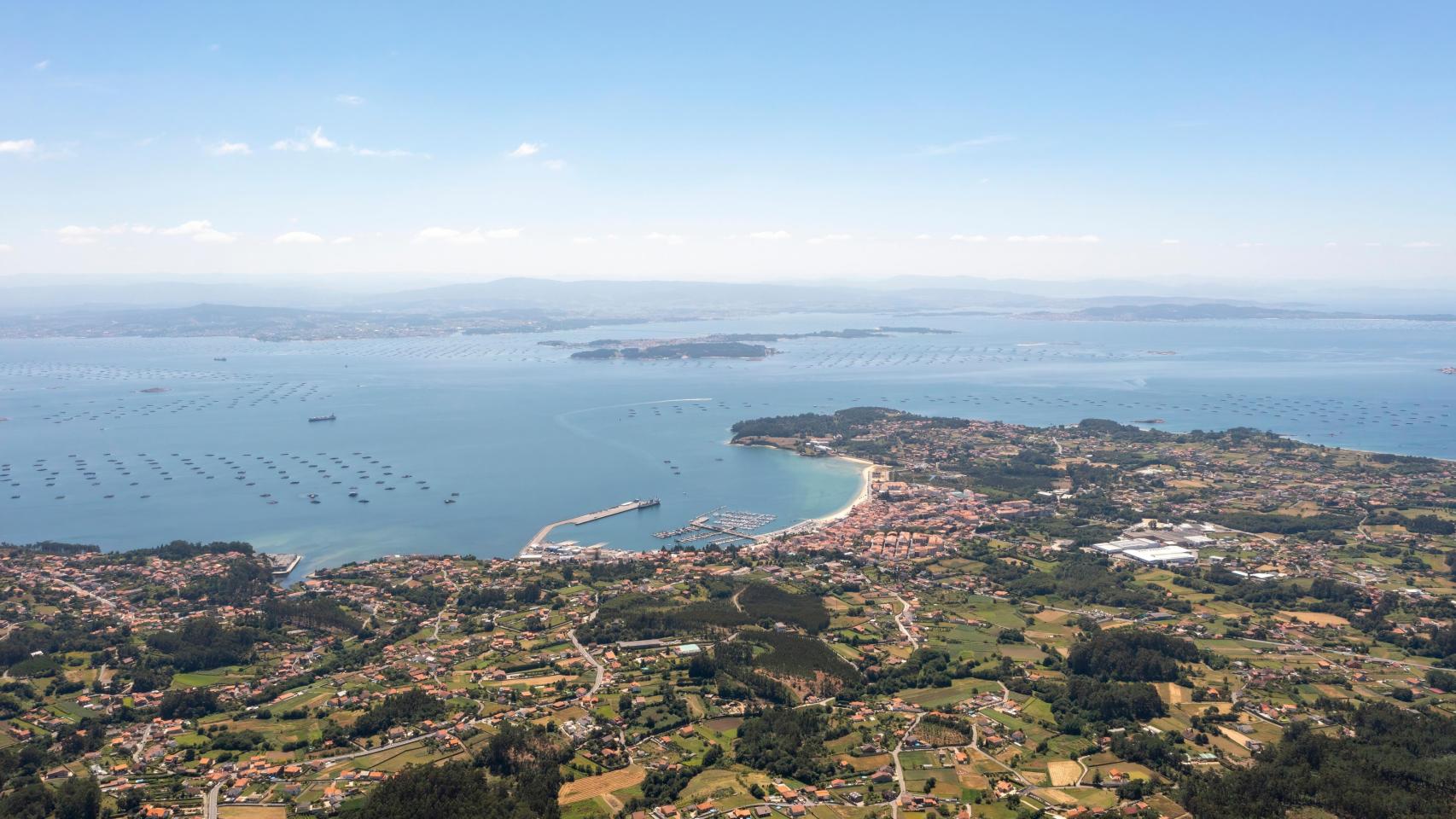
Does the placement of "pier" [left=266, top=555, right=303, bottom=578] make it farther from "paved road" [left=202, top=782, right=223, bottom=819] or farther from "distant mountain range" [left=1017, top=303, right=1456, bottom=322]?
"distant mountain range" [left=1017, top=303, right=1456, bottom=322]

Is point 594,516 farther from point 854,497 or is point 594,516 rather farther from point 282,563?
point 282,563

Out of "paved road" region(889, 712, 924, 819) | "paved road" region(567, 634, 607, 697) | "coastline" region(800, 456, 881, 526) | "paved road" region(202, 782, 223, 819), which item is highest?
"coastline" region(800, 456, 881, 526)

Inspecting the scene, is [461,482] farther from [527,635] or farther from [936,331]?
[936,331]

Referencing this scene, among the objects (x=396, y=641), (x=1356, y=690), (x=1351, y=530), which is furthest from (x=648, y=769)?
(x=1351, y=530)

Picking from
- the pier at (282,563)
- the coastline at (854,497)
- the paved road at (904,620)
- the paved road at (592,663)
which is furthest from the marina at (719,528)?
the pier at (282,563)

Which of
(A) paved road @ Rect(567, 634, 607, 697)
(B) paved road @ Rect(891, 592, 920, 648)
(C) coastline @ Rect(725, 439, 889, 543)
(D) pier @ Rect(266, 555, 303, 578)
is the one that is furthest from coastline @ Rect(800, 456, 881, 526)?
(D) pier @ Rect(266, 555, 303, 578)

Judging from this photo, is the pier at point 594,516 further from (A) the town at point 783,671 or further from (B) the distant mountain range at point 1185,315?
(B) the distant mountain range at point 1185,315
